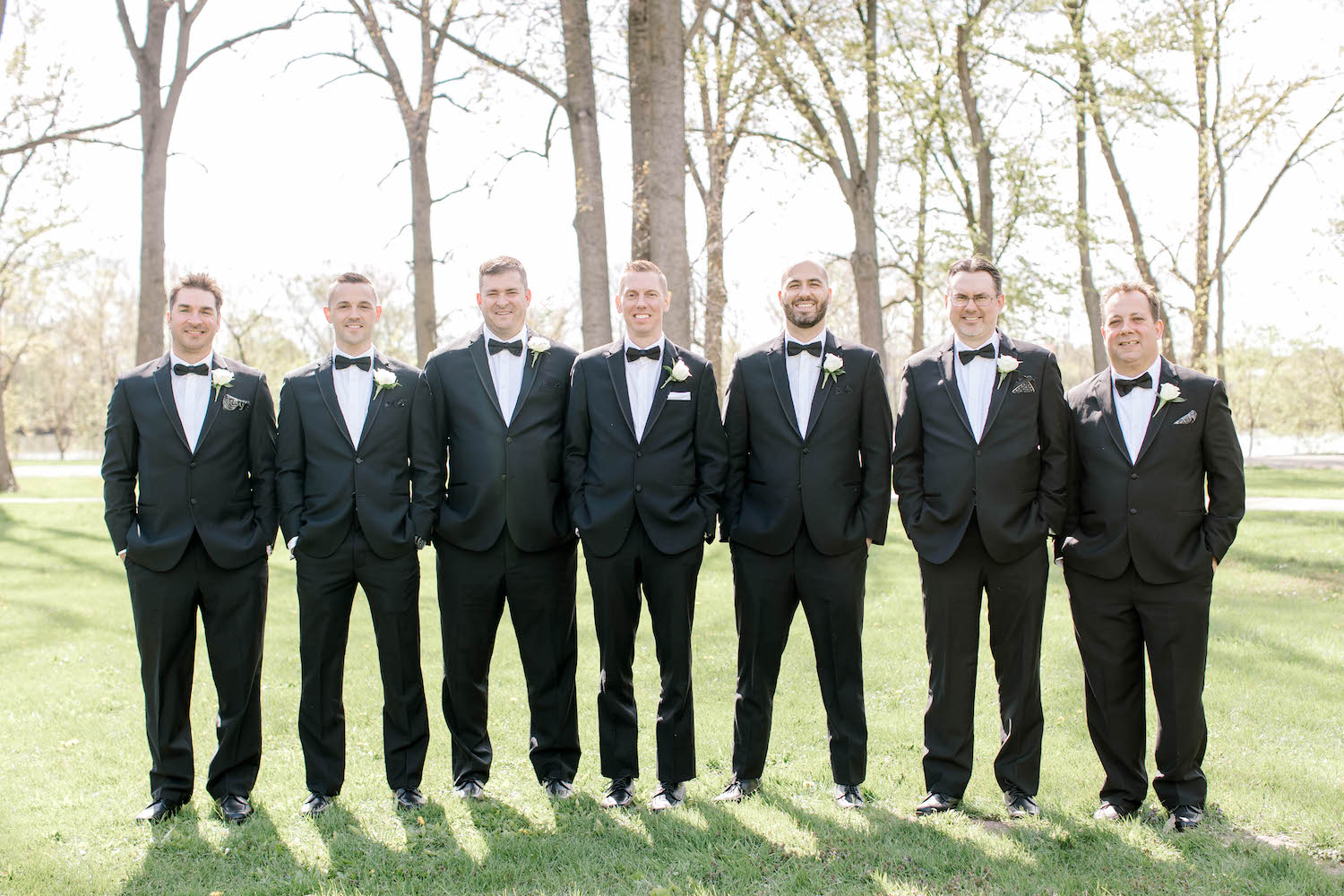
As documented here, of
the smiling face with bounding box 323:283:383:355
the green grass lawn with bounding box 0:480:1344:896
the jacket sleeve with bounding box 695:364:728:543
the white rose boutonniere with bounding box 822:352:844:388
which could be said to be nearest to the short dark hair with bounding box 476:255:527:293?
the smiling face with bounding box 323:283:383:355

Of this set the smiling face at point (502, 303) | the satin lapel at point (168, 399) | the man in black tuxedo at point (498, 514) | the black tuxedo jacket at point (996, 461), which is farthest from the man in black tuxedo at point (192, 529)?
the black tuxedo jacket at point (996, 461)

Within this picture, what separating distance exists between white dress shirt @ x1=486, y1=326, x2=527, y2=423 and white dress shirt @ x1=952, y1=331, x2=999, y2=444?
209 cm

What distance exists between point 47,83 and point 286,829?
23810 mm

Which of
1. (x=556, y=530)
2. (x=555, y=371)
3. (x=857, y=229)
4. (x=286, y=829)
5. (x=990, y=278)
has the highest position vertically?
(x=857, y=229)

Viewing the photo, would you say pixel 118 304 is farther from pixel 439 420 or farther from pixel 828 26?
pixel 439 420

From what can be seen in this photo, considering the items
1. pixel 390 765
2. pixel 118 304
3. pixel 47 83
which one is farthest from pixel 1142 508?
pixel 118 304

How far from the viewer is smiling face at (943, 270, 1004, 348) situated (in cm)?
471

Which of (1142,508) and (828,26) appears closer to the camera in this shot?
(1142,508)

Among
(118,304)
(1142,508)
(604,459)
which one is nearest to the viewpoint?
(1142,508)

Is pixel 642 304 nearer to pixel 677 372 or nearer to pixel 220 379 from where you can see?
pixel 677 372

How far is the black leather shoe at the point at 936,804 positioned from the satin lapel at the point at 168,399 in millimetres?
3789

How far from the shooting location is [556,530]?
479 centimetres

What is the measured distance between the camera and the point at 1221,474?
450 cm

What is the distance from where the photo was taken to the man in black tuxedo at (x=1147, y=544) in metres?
4.47
